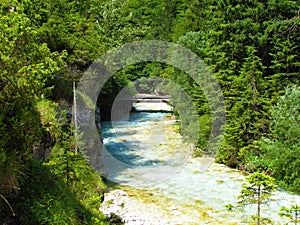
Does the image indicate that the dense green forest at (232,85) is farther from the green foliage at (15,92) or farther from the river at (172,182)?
the green foliage at (15,92)

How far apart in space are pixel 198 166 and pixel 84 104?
16.0 ft

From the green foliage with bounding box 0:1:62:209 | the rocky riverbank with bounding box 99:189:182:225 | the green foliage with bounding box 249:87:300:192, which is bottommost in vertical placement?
the rocky riverbank with bounding box 99:189:182:225

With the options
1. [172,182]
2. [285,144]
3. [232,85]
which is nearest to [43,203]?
[172,182]

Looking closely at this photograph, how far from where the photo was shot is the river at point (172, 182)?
884cm

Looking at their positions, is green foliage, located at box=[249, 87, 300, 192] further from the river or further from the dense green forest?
the river

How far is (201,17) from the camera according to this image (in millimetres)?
23516

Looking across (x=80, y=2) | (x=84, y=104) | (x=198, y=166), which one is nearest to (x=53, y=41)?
(x=84, y=104)

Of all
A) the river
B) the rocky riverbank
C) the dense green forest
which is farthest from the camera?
the river

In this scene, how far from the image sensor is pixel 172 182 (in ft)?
38.1

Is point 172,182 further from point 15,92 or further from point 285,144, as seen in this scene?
point 15,92

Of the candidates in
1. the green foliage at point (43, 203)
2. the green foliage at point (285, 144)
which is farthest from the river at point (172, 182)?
the green foliage at point (43, 203)

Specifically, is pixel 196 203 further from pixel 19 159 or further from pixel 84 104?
pixel 19 159

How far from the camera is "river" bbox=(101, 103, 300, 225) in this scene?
8.84 m

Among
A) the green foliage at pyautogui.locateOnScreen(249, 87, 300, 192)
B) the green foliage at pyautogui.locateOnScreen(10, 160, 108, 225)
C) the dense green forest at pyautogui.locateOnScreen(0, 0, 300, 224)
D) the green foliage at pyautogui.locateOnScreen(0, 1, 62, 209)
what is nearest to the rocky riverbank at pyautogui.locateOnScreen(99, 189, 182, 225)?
the dense green forest at pyautogui.locateOnScreen(0, 0, 300, 224)
